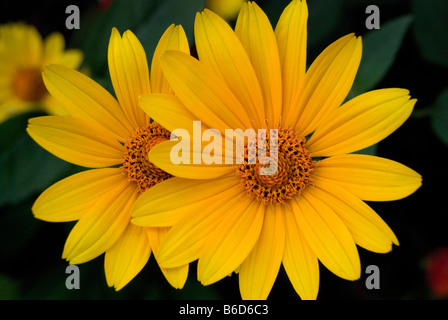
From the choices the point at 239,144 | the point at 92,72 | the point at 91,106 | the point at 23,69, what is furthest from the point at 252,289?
the point at 23,69

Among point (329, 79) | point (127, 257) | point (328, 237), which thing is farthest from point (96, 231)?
point (329, 79)

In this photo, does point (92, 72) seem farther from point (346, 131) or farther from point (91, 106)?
point (346, 131)

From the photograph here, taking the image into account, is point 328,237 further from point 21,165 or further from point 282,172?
point 21,165

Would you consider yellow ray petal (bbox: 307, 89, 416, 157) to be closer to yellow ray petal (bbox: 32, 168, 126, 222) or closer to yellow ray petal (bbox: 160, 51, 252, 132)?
yellow ray petal (bbox: 160, 51, 252, 132)

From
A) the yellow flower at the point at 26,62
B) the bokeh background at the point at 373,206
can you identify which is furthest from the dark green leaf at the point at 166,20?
the yellow flower at the point at 26,62

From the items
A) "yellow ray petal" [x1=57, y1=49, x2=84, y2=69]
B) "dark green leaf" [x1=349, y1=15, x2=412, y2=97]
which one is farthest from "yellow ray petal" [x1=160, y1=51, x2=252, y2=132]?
"yellow ray petal" [x1=57, y1=49, x2=84, y2=69]

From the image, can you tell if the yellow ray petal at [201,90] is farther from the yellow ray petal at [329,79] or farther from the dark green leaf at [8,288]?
the dark green leaf at [8,288]

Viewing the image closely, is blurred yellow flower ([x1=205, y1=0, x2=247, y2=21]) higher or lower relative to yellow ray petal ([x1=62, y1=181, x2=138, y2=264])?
higher
